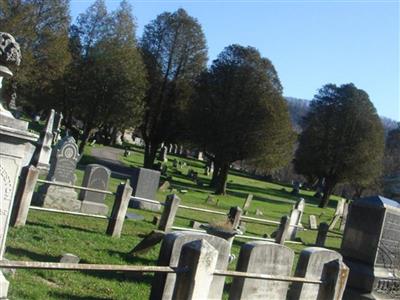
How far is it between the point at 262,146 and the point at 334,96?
12.8 m

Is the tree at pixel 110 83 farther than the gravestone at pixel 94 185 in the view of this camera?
Yes

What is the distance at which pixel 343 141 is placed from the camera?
156 feet

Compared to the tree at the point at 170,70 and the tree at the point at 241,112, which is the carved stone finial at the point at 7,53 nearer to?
the tree at the point at 241,112

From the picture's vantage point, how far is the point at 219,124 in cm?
4084

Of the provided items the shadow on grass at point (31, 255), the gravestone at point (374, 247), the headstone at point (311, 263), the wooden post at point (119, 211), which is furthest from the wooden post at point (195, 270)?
the wooden post at point (119, 211)

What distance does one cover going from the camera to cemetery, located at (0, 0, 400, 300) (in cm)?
875

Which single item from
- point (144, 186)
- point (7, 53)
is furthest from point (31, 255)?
point (144, 186)

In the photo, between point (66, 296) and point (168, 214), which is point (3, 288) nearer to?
point (66, 296)

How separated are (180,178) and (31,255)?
34.1 metres

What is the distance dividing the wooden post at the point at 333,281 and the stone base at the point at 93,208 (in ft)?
34.6

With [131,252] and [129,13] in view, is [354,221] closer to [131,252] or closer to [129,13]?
[131,252]

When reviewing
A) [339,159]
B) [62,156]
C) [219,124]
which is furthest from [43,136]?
[339,159]

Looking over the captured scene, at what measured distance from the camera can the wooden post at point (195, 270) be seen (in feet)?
19.3

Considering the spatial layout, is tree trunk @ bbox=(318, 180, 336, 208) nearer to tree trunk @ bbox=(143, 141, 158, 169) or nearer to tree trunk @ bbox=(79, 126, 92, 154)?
tree trunk @ bbox=(143, 141, 158, 169)
